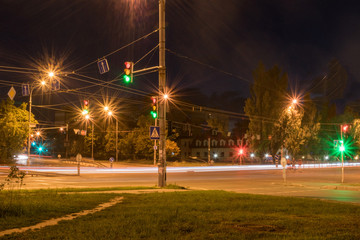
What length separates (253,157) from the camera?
77.1 meters

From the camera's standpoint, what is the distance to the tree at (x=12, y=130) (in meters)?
49.7

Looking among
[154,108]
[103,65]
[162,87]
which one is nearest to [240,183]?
[154,108]

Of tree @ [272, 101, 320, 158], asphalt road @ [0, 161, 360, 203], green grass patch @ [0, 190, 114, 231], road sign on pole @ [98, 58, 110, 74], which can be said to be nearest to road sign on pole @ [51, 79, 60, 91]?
road sign on pole @ [98, 58, 110, 74]

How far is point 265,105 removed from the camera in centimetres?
6644

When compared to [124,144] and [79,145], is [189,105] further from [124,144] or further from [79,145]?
[79,145]

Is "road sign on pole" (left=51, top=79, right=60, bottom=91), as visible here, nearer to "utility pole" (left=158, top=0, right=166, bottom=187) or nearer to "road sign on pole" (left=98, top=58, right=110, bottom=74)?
"road sign on pole" (left=98, top=58, right=110, bottom=74)

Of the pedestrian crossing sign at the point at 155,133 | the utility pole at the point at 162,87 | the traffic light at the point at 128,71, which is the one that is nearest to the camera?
the traffic light at the point at 128,71

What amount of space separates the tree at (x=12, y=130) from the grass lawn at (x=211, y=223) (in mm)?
43891

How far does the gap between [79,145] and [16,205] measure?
237 feet

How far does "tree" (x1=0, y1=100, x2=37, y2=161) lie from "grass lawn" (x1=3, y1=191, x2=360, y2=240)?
43.9 meters

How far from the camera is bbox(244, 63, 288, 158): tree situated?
218 feet

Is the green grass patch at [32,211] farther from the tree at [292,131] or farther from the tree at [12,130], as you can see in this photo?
the tree at [292,131]

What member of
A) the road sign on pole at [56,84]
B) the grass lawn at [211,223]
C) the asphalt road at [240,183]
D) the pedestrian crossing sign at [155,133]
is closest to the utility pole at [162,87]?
the pedestrian crossing sign at [155,133]

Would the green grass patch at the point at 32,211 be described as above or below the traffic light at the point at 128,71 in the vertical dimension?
below
